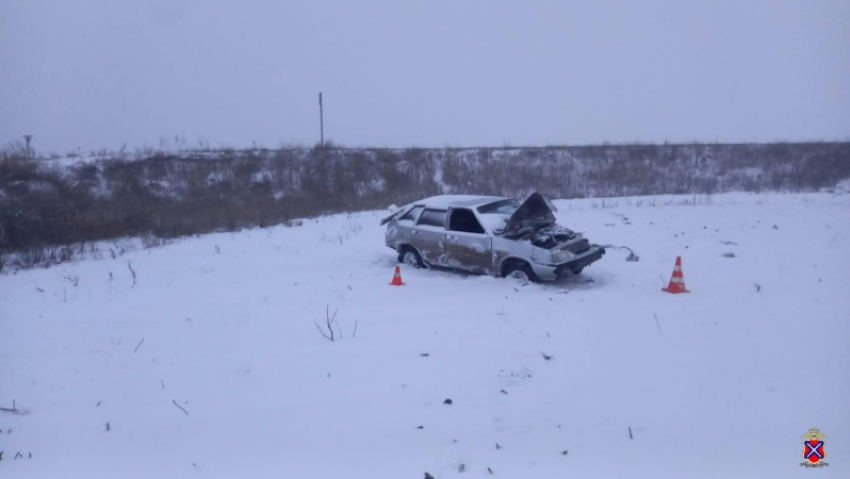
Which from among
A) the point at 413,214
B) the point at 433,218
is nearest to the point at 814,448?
the point at 433,218

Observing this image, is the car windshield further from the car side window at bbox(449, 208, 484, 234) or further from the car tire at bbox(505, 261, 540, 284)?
the car tire at bbox(505, 261, 540, 284)

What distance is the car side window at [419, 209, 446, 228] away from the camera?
33.5 feet

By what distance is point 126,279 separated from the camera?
9.98 meters

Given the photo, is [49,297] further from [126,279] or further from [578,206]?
[578,206]

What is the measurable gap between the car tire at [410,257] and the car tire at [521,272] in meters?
1.94

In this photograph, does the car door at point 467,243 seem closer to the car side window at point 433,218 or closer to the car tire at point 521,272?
the car side window at point 433,218

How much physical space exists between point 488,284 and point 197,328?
4559mm

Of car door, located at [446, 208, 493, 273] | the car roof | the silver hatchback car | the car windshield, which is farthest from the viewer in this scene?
the car roof

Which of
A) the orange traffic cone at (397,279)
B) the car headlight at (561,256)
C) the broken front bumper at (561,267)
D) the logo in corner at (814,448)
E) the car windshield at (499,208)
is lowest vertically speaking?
the logo in corner at (814,448)

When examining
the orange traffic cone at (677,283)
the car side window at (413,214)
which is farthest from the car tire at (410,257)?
the orange traffic cone at (677,283)

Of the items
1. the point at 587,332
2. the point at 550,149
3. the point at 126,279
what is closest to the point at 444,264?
the point at 587,332

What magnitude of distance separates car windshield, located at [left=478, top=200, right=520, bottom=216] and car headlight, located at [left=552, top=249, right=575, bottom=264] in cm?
154

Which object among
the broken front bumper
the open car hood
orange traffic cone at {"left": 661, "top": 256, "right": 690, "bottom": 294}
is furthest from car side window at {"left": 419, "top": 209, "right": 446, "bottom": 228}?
orange traffic cone at {"left": 661, "top": 256, "right": 690, "bottom": 294}

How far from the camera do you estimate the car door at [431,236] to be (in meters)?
10.1
